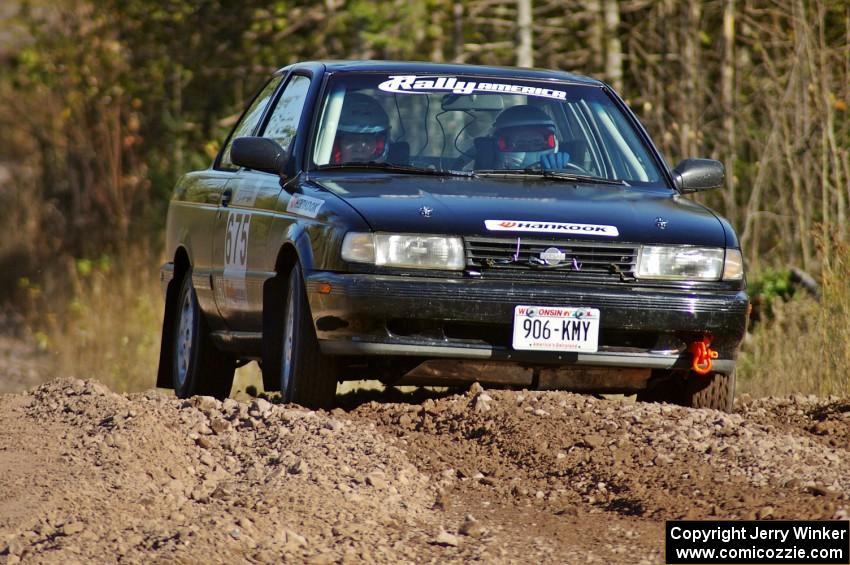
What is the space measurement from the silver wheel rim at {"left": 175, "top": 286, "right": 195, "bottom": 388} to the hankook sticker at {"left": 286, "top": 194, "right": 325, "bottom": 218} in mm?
1911

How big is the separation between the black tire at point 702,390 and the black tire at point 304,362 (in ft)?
5.12

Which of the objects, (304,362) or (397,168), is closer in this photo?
(304,362)

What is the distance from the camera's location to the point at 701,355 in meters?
7.48

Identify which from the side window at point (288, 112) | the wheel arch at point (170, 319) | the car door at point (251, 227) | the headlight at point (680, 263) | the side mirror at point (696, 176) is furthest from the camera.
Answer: the wheel arch at point (170, 319)

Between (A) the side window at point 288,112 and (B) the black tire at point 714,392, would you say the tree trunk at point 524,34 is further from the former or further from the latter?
(B) the black tire at point 714,392

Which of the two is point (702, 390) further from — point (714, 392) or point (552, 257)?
point (552, 257)

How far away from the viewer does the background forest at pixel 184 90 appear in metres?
16.0

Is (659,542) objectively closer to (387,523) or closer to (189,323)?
(387,523)

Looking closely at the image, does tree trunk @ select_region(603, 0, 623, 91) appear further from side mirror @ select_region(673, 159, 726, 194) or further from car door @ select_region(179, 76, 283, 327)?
side mirror @ select_region(673, 159, 726, 194)

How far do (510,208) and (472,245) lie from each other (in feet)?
0.98

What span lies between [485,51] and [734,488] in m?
16.2

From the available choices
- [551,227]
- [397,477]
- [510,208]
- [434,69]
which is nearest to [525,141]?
[434,69]

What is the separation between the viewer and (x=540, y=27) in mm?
19625
